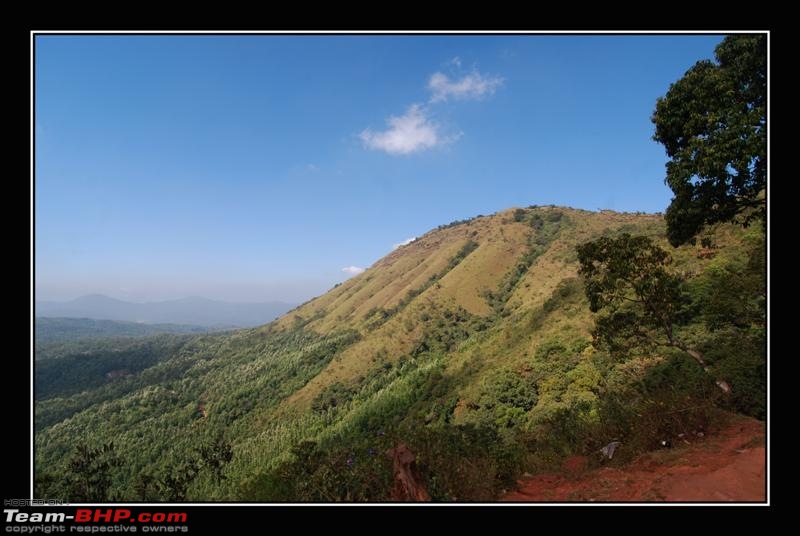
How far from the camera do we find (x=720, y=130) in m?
7.48

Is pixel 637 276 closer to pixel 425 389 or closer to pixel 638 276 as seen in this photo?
pixel 638 276

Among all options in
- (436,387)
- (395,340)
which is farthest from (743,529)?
(395,340)

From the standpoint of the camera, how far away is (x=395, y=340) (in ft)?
220

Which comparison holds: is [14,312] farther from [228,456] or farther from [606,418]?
[228,456]

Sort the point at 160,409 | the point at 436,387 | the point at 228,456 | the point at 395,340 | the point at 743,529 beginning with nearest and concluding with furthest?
the point at 743,529 < the point at 228,456 < the point at 436,387 < the point at 395,340 < the point at 160,409

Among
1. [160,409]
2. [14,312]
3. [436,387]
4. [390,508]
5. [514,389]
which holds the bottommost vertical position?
[160,409]

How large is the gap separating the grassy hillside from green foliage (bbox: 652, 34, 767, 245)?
4.00 meters

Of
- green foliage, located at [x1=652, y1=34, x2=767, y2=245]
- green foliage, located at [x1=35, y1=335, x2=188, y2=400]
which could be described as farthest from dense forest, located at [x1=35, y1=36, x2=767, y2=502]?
green foliage, located at [x1=35, y1=335, x2=188, y2=400]

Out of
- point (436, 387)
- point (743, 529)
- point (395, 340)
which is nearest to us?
point (743, 529)

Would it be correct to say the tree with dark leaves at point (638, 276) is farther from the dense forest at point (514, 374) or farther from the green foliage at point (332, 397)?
the green foliage at point (332, 397)

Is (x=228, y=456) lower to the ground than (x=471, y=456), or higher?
lower

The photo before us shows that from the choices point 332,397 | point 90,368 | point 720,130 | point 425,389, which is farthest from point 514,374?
point 90,368

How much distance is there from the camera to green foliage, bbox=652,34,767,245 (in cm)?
715

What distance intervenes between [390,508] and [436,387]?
34.8 metres
